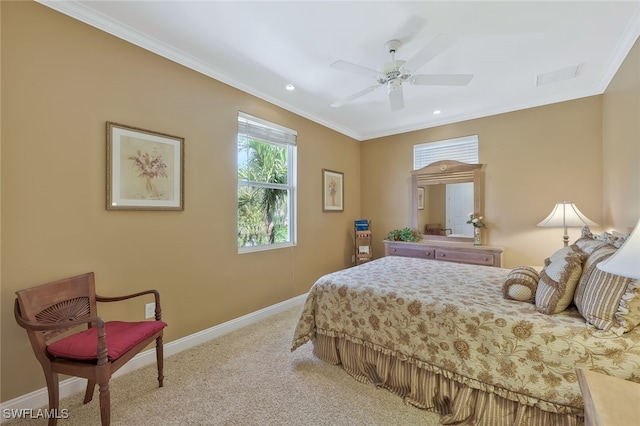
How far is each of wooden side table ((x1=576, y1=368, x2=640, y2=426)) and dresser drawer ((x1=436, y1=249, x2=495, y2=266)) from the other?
8.37 ft

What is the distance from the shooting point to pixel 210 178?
2.67 m

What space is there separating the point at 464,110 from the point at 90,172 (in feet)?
14.0

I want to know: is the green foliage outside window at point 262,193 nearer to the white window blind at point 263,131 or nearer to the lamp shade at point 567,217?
the white window blind at point 263,131

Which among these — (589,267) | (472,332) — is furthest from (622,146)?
(472,332)

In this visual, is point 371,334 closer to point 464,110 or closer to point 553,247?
point 553,247

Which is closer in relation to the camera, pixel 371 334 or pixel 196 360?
pixel 371 334

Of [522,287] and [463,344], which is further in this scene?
[522,287]

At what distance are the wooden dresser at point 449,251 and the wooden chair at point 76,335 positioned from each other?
128 inches

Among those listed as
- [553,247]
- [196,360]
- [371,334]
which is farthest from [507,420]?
[553,247]

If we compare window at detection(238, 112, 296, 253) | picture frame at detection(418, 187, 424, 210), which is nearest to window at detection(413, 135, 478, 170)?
picture frame at detection(418, 187, 424, 210)

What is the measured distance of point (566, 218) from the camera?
2.90 meters

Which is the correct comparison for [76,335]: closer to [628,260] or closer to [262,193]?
[262,193]

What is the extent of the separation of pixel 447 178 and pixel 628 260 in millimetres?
3219

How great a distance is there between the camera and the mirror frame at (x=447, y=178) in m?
3.76
